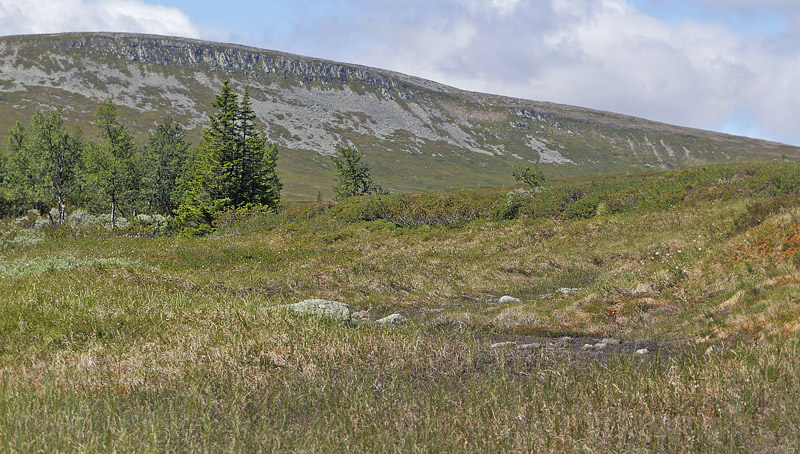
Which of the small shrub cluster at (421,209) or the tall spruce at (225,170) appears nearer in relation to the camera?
the small shrub cluster at (421,209)

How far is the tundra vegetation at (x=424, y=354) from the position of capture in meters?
4.41

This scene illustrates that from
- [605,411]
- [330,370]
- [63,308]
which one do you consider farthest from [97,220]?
[605,411]

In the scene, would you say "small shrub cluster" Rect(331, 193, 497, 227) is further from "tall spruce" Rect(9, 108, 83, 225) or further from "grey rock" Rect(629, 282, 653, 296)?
"tall spruce" Rect(9, 108, 83, 225)

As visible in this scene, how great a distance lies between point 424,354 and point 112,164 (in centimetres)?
5639

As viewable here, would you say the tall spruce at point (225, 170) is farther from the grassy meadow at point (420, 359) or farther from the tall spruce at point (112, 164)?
the grassy meadow at point (420, 359)

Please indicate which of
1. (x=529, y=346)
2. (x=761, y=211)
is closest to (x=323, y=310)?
(x=529, y=346)

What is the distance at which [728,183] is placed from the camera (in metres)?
29.2

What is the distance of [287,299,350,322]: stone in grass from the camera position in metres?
9.37

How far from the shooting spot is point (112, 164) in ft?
176

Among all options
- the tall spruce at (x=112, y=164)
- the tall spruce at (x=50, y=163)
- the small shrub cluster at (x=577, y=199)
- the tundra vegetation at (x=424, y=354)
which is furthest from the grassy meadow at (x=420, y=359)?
the tall spruce at (x=50, y=163)

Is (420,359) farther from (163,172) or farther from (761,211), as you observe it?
(163,172)

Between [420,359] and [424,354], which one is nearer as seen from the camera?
[420,359]

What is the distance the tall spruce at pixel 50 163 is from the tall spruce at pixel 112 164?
1.91 m

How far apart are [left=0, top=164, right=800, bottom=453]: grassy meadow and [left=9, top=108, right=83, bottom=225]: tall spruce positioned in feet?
154
